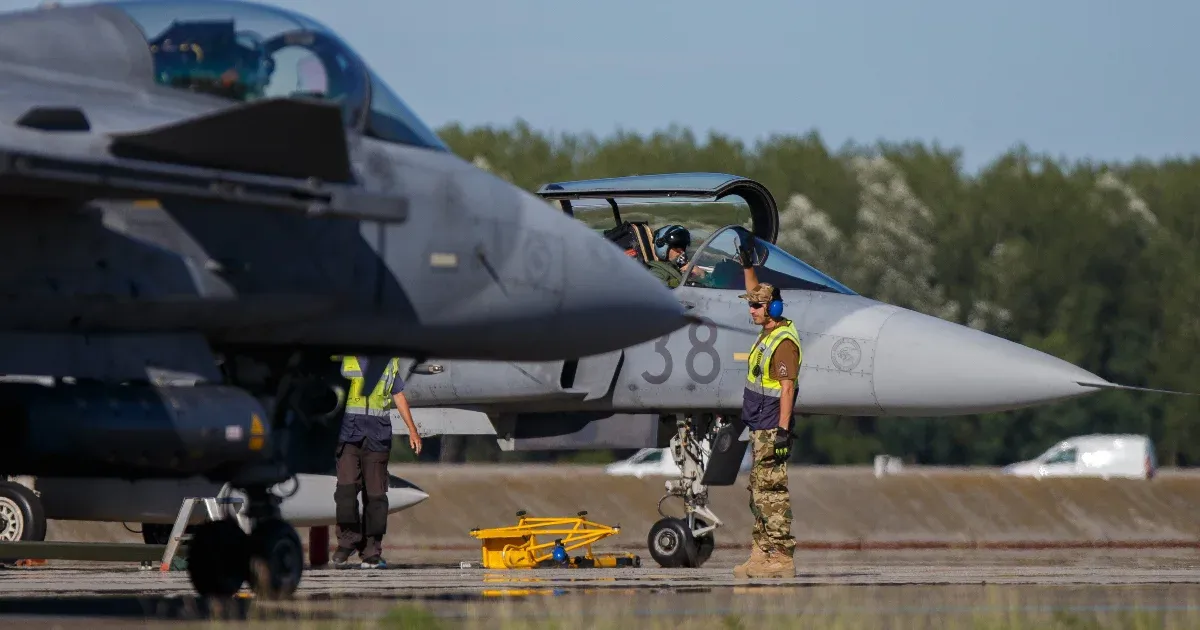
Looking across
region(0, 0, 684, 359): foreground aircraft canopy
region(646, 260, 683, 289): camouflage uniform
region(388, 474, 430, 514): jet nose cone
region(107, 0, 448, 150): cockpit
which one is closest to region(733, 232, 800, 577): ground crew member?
region(0, 0, 684, 359): foreground aircraft canopy

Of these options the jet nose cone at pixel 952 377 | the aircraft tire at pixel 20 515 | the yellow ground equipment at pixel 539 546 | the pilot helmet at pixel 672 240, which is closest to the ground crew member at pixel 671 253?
the pilot helmet at pixel 672 240

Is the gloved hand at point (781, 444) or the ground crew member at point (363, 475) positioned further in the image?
the ground crew member at point (363, 475)

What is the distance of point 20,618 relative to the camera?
955 cm

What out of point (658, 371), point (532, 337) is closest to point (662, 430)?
point (658, 371)

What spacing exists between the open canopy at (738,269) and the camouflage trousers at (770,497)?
2985mm

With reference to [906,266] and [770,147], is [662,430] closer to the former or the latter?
[906,266]

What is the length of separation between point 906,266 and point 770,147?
14.4m

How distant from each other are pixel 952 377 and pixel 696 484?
2.19 m

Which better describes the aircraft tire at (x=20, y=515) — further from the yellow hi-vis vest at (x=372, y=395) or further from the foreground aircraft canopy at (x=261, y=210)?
the foreground aircraft canopy at (x=261, y=210)

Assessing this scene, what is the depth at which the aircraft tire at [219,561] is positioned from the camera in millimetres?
10344

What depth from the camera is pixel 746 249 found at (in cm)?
1639

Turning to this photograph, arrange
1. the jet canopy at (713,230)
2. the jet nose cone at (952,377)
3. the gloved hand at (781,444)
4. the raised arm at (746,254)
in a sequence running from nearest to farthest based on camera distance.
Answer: the gloved hand at (781,444)
the jet nose cone at (952,377)
the raised arm at (746,254)
the jet canopy at (713,230)

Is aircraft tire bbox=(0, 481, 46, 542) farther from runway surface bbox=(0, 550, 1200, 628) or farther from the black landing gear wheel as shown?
the black landing gear wheel

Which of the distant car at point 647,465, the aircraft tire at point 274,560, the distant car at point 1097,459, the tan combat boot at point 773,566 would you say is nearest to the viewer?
the aircraft tire at point 274,560
